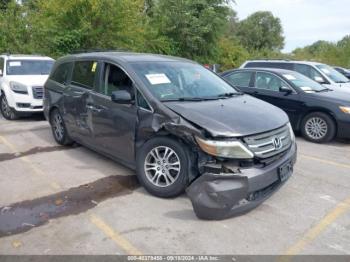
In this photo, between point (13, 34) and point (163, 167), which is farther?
point (13, 34)

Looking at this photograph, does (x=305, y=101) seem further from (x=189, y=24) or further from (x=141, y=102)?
(x=189, y=24)

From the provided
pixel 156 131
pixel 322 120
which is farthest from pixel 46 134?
pixel 322 120

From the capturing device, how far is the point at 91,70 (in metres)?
5.33

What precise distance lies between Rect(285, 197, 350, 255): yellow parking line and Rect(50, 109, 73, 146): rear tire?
427cm

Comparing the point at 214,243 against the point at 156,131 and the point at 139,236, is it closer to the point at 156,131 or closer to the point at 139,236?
the point at 139,236

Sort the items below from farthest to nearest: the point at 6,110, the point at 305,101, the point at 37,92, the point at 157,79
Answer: the point at 6,110 → the point at 37,92 → the point at 305,101 → the point at 157,79

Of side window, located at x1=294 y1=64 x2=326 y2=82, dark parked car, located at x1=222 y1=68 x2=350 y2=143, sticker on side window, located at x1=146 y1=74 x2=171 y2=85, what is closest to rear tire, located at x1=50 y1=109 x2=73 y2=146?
sticker on side window, located at x1=146 y1=74 x2=171 y2=85

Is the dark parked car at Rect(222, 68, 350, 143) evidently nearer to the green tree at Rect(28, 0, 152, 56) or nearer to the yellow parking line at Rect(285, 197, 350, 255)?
the yellow parking line at Rect(285, 197, 350, 255)

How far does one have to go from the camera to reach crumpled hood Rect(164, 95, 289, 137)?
3.71 meters

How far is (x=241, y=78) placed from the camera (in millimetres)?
8617

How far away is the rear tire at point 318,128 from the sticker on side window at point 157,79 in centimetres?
404

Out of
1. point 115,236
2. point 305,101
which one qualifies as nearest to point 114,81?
point 115,236

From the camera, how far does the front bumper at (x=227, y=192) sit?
3.46 metres

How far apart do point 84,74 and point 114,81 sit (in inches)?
34.7
